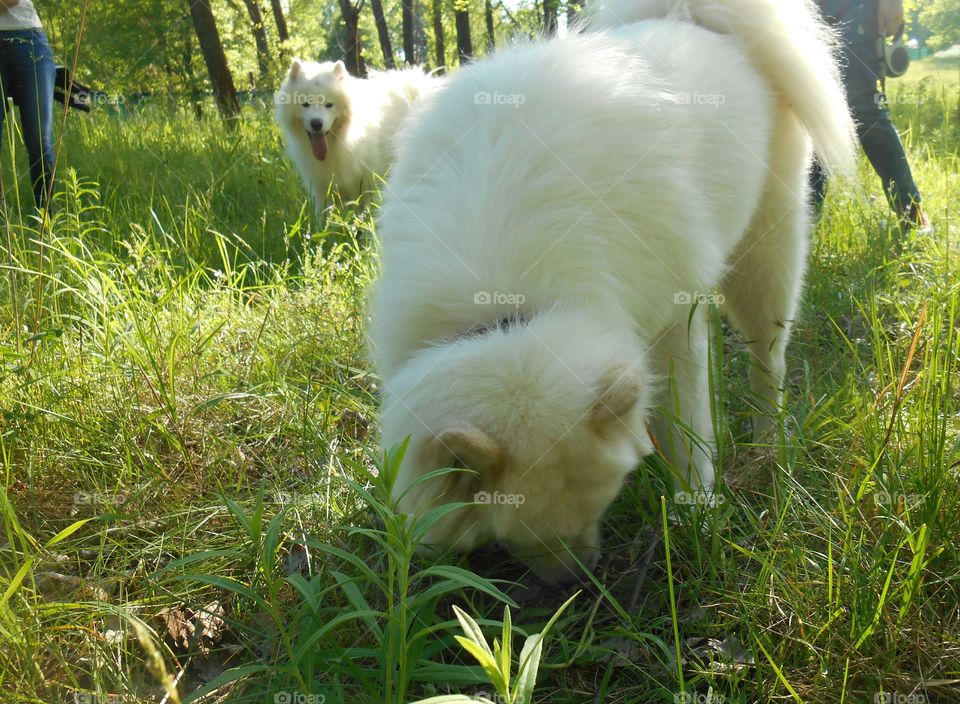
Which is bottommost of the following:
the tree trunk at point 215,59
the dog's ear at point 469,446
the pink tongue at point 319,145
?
the dog's ear at point 469,446

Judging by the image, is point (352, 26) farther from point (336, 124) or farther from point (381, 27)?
point (336, 124)

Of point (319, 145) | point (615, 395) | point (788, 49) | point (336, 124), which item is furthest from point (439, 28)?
point (615, 395)

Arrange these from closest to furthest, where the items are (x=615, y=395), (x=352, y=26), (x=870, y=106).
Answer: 1. (x=615, y=395)
2. (x=870, y=106)
3. (x=352, y=26)

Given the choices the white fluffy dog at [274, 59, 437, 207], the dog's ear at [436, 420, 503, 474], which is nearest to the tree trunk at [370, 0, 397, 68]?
the white fluffy dog at [274, 59, 437, 207]

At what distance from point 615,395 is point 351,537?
103 cm

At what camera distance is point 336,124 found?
7652 millimetres

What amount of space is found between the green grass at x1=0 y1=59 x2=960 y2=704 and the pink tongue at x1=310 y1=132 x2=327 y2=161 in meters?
4.20

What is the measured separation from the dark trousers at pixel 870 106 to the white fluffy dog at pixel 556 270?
228 centimetres

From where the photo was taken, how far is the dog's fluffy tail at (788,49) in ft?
9.67

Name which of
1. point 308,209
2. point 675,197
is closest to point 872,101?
point 675,197

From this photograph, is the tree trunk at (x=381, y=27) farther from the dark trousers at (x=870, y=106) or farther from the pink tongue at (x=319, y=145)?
the dark trousers at (x=870, y=106)

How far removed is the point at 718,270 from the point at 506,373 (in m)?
1.17

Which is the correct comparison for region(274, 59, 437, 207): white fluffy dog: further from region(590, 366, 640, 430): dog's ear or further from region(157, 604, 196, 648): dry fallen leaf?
region(590, 366, 640, 430): dog's ear

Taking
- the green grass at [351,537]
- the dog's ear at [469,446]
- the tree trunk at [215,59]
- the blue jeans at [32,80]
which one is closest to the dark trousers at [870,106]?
the green grass at [351,537]
